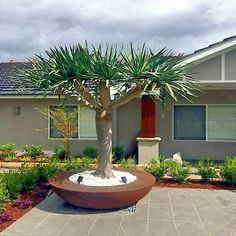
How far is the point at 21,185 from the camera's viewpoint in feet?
26.6

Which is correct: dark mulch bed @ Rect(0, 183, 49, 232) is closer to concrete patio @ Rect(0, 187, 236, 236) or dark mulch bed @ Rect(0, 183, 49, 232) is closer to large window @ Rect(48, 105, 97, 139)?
concrete patio @ Rect(0, 187, 236, 236)

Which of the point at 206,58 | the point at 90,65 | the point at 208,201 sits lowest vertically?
the point at 208,201

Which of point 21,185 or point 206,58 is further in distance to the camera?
point 206,58

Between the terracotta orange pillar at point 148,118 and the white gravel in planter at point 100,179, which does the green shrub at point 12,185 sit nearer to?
the white gravel in planter at point 100,179

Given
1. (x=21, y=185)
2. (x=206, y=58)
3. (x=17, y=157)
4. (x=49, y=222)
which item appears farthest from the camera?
(x=17, y=157)

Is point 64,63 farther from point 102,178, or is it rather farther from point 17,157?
point 17,157

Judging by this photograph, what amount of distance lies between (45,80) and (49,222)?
3216 mm

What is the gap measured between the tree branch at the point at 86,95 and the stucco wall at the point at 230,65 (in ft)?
20.2

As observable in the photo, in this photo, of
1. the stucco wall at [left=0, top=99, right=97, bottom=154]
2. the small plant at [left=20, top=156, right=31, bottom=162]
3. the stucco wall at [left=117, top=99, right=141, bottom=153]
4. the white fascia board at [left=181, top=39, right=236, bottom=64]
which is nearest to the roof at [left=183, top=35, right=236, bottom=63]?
the white fascia board at [left=181, top=39, right=236, bottom=64]

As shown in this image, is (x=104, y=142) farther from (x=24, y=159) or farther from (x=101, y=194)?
(x=24, y=159)

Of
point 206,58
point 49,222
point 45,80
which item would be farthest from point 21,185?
point 206,58

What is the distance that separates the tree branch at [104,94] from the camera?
715 cm

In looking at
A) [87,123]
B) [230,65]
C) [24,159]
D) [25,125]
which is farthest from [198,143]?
[25,125]

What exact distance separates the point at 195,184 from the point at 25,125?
915 centimetres
